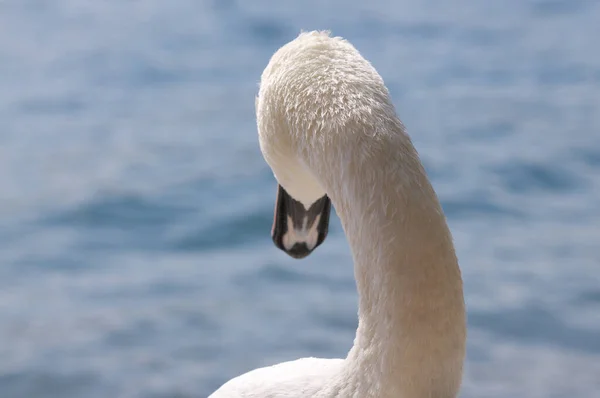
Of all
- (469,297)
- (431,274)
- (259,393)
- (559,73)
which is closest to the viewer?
(431,274)

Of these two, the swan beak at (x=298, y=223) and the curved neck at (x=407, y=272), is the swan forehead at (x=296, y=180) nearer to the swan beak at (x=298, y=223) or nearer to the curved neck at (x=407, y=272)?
the swan beak at (x=298, y=223)

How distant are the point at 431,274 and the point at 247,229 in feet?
11.8

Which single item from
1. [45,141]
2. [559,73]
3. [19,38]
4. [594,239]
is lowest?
[594,239]

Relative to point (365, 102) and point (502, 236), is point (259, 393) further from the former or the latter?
point (502, 236)

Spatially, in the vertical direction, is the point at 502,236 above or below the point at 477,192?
below

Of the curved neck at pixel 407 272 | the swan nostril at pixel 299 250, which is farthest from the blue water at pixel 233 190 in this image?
the curved neck at pixel 407 272

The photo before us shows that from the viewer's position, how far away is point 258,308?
4398mm

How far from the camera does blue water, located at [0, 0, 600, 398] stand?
13.4 feet

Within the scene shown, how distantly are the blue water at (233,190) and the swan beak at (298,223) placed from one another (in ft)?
5.56

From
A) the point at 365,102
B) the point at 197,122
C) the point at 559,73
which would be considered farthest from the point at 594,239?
the point at 365,102

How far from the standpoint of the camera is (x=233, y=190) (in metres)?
5.34

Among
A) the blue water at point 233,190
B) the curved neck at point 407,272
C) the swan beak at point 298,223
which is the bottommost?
the curved neck at point 407,272

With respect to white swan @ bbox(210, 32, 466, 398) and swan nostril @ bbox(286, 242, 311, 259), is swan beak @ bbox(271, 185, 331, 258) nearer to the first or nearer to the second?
swan nostril @ bbox(286, 242, 311, 259)

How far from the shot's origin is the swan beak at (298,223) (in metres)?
2.19
